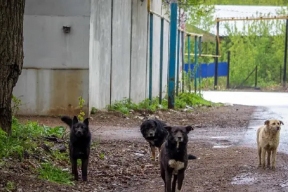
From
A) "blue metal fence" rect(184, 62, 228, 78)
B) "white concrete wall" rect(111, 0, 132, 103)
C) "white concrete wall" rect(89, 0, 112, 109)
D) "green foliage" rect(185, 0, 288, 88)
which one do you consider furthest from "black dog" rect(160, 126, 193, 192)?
"green foliage" rect(185, 0, 288, 88)

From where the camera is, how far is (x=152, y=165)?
11750 millimetres

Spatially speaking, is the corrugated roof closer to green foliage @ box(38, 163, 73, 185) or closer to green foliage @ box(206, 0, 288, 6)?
green foliage @ box(206, 0, 288, 6)

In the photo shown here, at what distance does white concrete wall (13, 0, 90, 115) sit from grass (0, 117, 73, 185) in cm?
500

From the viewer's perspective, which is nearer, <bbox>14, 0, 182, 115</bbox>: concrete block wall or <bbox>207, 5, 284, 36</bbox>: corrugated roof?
<bbox>14, 0, 182, 115</bbox>: concrete block wall

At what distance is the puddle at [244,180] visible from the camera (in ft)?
31.7

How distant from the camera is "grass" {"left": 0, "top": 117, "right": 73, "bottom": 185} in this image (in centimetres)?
984

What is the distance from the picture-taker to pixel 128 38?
2138 cm

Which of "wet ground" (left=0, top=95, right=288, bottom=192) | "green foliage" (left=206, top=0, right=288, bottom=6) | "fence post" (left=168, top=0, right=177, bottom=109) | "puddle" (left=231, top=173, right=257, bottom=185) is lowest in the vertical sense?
"wet ground" (left=0, top=95, right=288, bottom=192)

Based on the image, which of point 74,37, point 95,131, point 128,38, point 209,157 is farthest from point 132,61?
point 209,157

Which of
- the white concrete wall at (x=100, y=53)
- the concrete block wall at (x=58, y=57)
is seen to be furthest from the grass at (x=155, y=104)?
the concrete block wall at (x=58, y=57)

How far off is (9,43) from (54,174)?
5.96 ft

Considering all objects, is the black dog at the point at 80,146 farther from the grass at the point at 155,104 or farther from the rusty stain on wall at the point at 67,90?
the grass at the point at 155,104

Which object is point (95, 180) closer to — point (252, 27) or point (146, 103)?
point (146, 103)

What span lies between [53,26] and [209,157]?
644 centimetres
